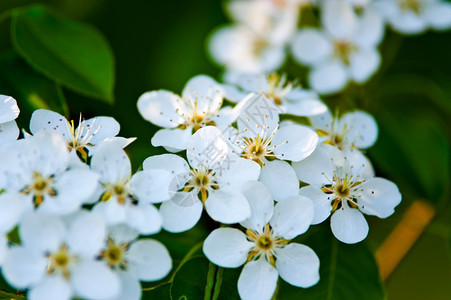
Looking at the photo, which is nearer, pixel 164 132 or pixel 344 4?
pixel 164 132

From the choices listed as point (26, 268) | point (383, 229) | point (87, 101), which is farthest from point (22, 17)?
point (383, 229)

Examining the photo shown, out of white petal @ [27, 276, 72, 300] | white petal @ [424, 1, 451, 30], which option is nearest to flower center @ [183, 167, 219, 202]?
white petal @ [27, 276, 72, 300]

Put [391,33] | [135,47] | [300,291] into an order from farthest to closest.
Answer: [135,47] → [391,33] → [300,291]

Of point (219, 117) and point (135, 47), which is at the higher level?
point (219, 117)

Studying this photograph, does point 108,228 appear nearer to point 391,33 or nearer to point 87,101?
point 87,101

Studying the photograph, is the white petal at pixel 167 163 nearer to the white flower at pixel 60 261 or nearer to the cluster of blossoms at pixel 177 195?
the cluster of blossoms at pixel 177 195

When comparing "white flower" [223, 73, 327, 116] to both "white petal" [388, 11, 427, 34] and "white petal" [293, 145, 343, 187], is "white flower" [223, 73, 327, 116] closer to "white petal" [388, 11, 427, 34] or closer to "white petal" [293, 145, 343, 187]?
"white petal" [293, 145, 343, 187]

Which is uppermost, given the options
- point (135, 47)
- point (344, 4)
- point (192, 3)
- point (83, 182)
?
point (344, 4)
